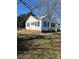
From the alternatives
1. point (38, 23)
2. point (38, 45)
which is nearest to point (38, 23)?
point (38, 23)

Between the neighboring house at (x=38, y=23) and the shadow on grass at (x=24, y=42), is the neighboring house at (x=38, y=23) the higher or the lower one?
the higher one

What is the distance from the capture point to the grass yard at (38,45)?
5.61ft

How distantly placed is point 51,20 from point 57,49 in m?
→ 0.29

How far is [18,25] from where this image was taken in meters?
1.70

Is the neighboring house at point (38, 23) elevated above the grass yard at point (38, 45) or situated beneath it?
elevated above

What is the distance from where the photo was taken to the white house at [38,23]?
174cm

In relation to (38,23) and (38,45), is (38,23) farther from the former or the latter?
(38,45)

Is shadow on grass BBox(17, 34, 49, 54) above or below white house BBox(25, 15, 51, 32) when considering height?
below

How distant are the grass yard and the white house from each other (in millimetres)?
49

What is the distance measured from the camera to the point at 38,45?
1.73m

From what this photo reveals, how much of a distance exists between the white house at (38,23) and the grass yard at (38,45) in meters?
0.05

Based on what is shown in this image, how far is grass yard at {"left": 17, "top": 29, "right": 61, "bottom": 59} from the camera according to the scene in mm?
1710
